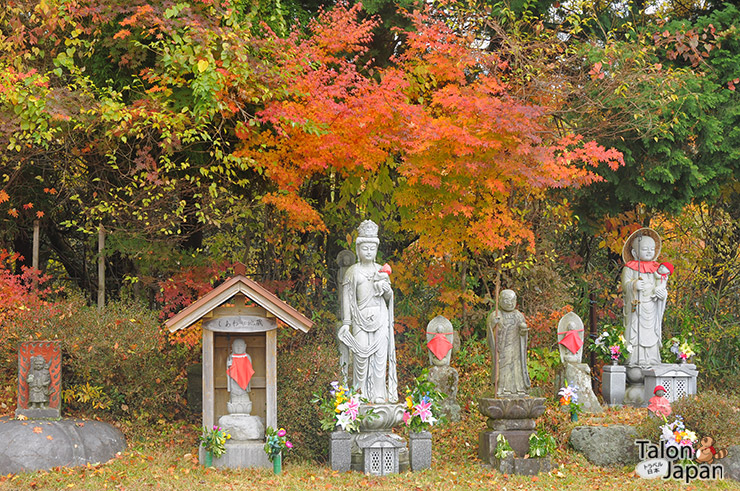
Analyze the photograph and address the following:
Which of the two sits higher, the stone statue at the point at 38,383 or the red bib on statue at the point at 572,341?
the red bib on statue at the point at 572,341

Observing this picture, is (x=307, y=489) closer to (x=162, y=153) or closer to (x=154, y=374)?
(x=154, y=374)

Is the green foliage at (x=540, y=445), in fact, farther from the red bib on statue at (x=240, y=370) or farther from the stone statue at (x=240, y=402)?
the red bib on statue at (x=240, y=370)

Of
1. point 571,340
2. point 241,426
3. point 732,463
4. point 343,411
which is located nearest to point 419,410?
point 343,411

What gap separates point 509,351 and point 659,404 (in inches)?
83.6

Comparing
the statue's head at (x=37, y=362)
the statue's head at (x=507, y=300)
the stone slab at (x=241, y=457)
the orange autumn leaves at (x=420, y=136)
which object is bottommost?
the stone slab at (x=241, y=457)

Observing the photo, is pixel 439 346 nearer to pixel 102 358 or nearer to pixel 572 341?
pixel 572 341

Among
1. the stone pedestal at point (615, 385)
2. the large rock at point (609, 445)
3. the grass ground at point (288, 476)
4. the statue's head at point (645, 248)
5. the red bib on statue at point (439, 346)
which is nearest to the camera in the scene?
the grass ground at point (288, 476)

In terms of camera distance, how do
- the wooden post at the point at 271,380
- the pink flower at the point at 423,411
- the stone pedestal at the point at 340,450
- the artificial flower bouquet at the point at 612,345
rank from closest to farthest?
the stone pedestal at the point at 340,450 → the wooden post at the point at 271,380 → the pink flower at the point at 423,411 → the artificial flower bouquet at the point at 612,345

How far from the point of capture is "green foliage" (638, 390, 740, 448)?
851 cm

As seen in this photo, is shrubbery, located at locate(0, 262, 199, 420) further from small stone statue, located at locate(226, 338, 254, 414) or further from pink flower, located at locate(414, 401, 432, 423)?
pink flower, located at locate(414, 401, 432, 423)

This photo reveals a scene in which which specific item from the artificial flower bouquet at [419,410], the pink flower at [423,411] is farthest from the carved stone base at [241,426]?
the pink flower at [423,411]

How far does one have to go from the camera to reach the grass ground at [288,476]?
24.5 feet

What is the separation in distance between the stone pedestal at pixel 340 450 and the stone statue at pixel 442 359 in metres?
2.49

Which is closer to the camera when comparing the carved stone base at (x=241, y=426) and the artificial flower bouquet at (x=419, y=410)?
the carved stone base at (x=241, y=426)
